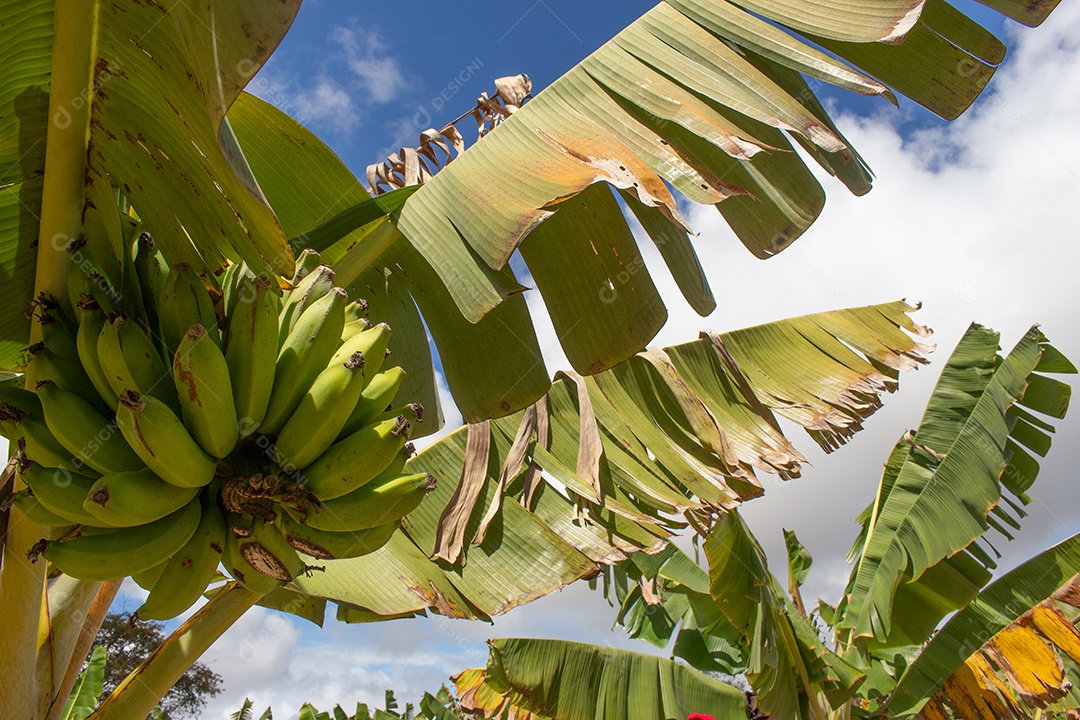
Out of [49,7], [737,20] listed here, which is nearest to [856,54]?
[737,20]

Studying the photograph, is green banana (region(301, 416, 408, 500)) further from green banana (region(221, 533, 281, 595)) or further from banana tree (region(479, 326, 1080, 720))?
banana tree (region(479, 326, 1080, 720))

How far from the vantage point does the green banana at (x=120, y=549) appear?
105cm

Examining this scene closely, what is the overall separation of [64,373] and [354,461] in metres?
0.47

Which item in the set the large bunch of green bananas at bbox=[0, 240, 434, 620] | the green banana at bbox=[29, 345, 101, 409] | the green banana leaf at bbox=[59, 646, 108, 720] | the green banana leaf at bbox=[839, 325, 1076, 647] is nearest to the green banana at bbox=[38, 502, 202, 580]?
the large bunch of green bananas at bbox=[0, 240, 434, 620]

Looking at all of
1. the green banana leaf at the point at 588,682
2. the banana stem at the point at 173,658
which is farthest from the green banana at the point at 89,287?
the green banana leaf at the point at 588,682

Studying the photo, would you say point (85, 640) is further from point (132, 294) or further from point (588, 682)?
point (588, 682)

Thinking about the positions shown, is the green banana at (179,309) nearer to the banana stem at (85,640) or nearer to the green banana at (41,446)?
the green banana at (41,446)

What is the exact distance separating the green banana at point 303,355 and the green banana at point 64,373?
284mm

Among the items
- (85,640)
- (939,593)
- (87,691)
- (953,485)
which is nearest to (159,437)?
(85,640)

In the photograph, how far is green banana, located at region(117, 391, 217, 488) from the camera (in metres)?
0.96

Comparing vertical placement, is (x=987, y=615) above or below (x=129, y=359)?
below

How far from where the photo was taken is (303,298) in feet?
4.11

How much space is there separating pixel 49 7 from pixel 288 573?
978 millimetres

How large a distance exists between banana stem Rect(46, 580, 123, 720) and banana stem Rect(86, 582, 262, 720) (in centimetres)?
9
